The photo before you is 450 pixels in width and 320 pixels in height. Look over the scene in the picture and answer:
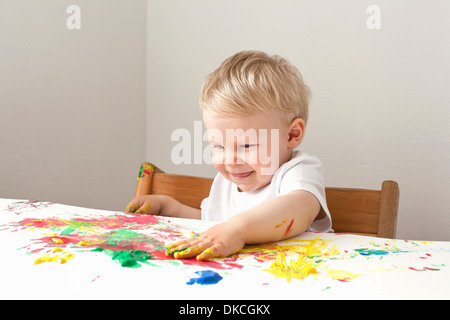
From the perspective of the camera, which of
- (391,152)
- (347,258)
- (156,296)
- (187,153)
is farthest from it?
(187,153)

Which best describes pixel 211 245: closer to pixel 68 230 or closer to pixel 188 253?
pixel 188 253

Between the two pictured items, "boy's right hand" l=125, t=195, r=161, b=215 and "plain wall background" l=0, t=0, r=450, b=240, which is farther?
"plain wall background" l=0, t=0, r=450, b=240

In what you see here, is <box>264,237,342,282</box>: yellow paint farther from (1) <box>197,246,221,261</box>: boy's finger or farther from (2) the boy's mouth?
(2) the boy's mouth

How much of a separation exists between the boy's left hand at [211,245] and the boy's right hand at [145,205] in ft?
1.20

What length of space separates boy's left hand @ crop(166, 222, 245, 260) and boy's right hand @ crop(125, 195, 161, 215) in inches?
14.4

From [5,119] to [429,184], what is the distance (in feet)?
4.01

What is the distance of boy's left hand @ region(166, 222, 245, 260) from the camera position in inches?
19.1

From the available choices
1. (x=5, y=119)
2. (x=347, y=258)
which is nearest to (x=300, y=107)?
(x=347, y=258)

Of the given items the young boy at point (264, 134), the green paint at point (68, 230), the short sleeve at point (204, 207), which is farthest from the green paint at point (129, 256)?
the short sleeve at point (204, 207)

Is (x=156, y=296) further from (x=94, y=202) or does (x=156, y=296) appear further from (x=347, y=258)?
(x=94, y=202)

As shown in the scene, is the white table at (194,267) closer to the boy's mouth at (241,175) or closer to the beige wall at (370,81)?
the boy's mouth at (241,175)

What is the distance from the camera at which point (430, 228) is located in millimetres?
1207

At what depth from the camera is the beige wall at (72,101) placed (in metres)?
1.33

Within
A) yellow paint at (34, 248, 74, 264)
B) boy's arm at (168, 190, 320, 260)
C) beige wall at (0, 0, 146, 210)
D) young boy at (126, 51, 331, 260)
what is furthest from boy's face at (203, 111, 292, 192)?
beige wall at (0, 0, 146, 210)
